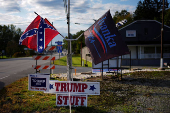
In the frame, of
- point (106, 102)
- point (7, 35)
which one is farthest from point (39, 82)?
point (7, 35)

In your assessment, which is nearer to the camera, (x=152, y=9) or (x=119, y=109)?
(x=119, y=109)

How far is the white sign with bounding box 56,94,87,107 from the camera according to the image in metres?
6.09

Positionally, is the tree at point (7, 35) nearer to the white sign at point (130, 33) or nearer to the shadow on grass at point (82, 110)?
the white sign at point (130, 33)

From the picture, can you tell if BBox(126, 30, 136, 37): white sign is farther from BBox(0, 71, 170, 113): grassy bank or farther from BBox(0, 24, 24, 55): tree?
BBox(0, 24, 24, 55): tree

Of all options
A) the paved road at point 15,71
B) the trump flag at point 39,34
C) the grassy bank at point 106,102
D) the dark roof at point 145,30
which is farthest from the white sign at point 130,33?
the trump flag at point 39,34

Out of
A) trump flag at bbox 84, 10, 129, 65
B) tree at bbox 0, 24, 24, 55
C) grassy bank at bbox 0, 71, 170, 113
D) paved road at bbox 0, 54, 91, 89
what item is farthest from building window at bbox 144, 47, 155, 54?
tree at bbox 0, 24, 24, 55

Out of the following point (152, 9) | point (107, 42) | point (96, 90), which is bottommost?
point (96, 90)

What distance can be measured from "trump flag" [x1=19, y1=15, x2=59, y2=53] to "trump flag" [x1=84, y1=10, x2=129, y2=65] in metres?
1.59

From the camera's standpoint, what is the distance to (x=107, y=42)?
6523 mm

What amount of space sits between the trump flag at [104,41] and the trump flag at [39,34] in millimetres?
1589

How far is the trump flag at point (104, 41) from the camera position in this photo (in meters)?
6.36

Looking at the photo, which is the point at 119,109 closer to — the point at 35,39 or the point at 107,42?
the point at 107,42

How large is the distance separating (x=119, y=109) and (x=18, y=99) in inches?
152

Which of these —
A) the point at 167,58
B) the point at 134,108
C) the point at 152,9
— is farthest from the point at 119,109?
the point at 152,9
